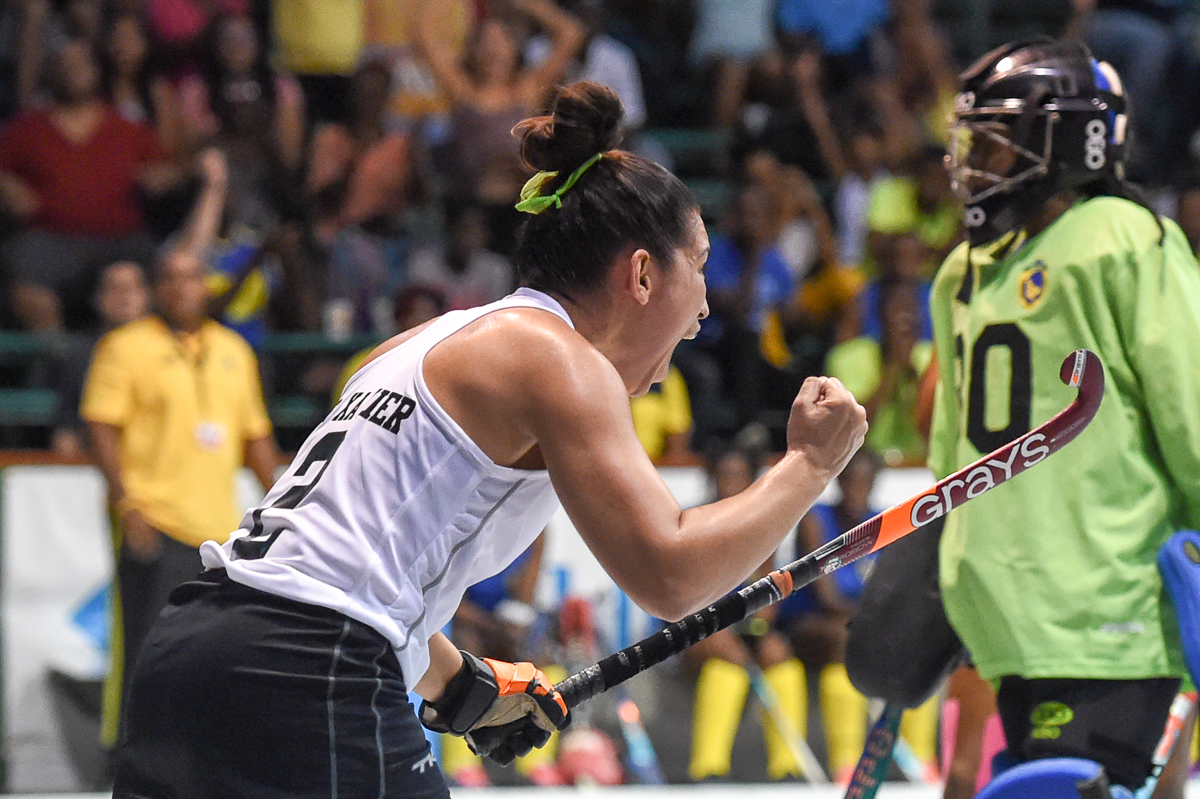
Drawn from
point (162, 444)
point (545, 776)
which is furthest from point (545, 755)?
point (162, 444)

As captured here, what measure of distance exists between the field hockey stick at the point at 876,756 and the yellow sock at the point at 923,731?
8.83 feet

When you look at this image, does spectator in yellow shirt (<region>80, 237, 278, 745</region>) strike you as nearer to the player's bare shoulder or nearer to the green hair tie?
the green hair tie

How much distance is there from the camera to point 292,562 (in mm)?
2055

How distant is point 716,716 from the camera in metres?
6.12

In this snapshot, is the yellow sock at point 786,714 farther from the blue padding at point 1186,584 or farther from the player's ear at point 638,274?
the player's ear at point 638,274

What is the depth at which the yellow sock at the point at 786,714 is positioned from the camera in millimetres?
6191

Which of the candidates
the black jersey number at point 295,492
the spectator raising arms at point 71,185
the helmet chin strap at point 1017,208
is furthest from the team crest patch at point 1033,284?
the spectator raising arms at point 71,185

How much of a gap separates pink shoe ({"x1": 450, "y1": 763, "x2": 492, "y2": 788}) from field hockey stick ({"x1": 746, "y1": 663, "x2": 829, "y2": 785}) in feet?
3.78

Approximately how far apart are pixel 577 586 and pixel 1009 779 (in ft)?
11.3

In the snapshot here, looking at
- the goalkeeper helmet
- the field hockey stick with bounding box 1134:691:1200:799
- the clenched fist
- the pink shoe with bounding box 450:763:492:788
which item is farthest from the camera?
the pink shoe with bounding box 450:763:492:788

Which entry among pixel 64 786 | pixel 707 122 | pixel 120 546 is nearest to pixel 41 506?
pixel 120 546

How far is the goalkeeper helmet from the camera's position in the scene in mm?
3152

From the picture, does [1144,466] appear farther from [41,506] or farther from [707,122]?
[707,122]

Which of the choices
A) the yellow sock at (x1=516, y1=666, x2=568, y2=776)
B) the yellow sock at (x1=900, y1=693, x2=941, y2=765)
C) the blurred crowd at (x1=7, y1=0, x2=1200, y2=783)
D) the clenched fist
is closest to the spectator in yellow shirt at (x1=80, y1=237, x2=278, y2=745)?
the blurred crowd at (x1=7, y1=0, x2=1200, y2=783)
